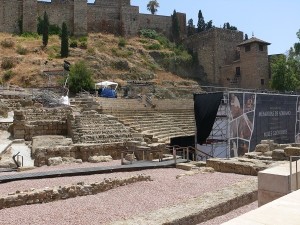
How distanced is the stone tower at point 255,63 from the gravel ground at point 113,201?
3820cm

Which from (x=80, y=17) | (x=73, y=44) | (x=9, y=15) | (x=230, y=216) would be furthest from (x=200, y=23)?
(x=230, y=216)

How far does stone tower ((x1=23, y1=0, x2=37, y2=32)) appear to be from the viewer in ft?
163

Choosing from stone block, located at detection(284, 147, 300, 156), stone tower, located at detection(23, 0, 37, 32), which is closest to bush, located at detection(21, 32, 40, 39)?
stone tower, located at detection(23, 0, 37, 32)

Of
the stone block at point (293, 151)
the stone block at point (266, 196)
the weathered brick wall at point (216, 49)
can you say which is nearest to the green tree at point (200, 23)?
the weathered brick wall at point (216, 49)

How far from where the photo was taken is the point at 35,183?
961cm

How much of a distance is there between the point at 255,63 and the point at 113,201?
4168cm

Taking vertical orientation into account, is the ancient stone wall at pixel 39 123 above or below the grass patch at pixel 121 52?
below

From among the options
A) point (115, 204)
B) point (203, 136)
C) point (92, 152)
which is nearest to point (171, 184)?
point (115, 204)

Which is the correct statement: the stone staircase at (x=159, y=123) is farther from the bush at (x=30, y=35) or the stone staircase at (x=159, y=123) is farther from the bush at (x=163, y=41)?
the bush at (x=163, y=41)

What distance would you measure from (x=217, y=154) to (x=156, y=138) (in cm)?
348

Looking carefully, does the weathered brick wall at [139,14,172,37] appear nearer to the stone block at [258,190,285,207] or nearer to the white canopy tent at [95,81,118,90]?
the white canopy tent at [95,81,118,90]

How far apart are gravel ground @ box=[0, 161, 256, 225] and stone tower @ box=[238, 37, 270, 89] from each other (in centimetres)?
3820

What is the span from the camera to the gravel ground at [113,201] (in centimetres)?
658

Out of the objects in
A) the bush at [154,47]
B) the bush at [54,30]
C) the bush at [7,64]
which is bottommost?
the bush at [7,64]
